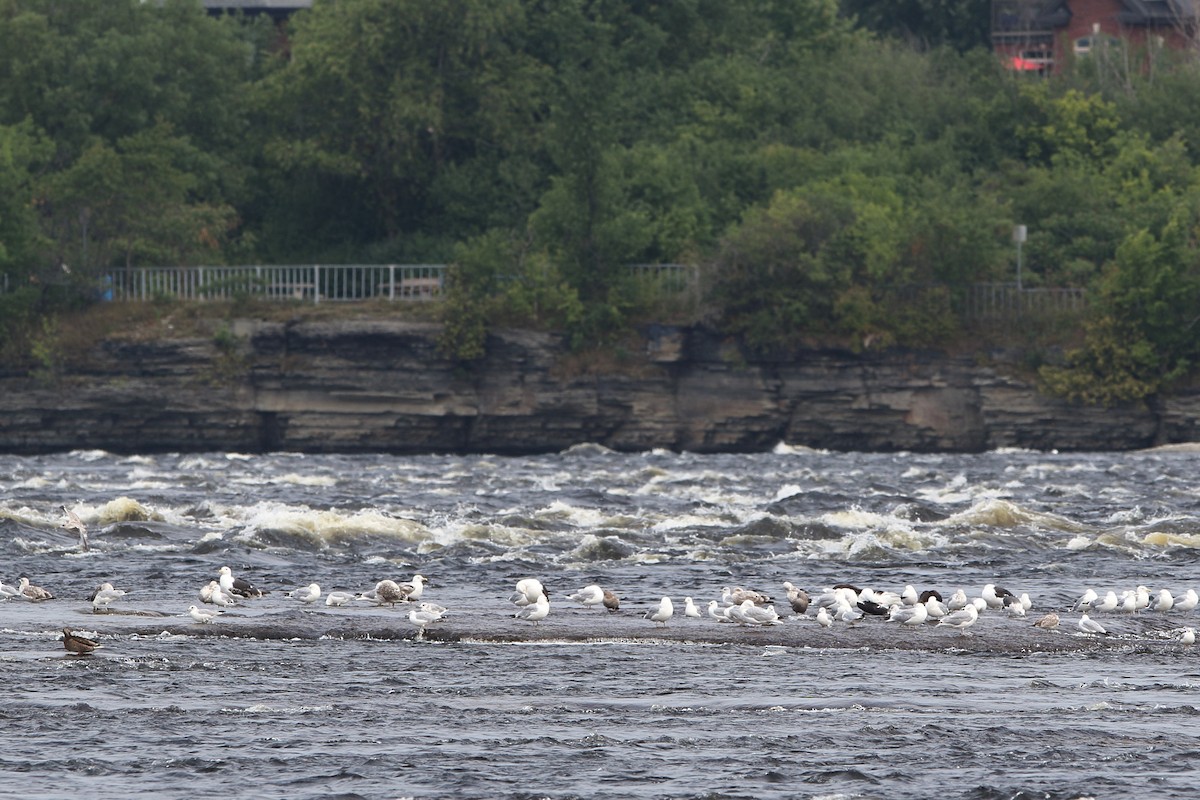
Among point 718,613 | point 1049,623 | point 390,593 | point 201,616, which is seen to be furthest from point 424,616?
point 1049,623

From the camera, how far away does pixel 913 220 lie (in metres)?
60.0

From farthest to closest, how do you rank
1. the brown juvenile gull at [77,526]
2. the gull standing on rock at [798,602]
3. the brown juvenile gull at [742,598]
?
1. the brown juvenile gull at [77,526]
2. the gull standing on rock at [798,602]
3. the brown juvenile gull at [742,598]

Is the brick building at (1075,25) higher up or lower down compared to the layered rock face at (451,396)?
higher up

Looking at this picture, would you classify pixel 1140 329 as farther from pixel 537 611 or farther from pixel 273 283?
pixel 537 611

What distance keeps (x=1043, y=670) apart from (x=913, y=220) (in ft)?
146

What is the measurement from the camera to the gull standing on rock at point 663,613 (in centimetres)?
1889

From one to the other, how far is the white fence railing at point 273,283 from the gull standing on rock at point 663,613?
42250 millimetres

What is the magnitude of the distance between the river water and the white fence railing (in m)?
27.8

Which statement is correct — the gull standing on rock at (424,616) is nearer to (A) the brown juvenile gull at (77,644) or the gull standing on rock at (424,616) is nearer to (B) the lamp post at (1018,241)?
(A) the brown juvenile gull at (77,644)

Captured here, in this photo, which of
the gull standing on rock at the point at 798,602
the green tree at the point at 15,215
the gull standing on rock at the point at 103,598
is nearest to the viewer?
the gull standing on rock at the point at 103,598

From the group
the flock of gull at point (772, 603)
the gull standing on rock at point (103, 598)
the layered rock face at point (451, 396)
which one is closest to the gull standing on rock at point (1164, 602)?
the flock of gull at point (772, 603)

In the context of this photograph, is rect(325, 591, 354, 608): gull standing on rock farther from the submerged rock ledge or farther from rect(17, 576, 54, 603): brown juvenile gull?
rect(17, 576, 54, 603): brown juvenile gull

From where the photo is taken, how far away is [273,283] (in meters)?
62.1

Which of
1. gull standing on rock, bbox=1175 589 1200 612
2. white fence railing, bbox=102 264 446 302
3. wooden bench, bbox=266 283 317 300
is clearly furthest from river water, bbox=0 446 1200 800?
wooden bench, bbox=266 283 317 300
